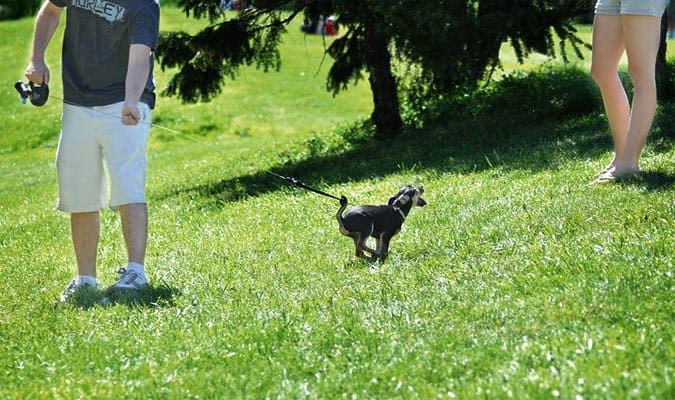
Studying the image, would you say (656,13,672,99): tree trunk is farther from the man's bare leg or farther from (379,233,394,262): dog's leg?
the man's bare leg

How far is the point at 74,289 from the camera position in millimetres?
6363

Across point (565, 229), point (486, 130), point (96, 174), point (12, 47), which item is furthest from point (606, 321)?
point (12, 47)

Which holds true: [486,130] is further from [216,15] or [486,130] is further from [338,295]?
[338,295]

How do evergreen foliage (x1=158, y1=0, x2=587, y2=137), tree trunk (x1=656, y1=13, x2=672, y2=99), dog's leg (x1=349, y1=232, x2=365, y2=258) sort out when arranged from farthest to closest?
tree trunk (x1=656, y1=13, x2=672, y2=99) < evergreen foliage (x1=158, y1=0, x2=587, y2=137) < dog's leg (x1=349, y1=232, x2=365, y2=258)

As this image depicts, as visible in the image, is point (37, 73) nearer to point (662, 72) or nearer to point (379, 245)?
point (379, 245)

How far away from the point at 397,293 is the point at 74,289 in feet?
6.85

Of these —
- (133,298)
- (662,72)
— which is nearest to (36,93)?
(133,298)

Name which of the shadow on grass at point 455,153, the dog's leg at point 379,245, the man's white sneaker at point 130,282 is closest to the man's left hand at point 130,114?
the man's white sneaker at point 130,282

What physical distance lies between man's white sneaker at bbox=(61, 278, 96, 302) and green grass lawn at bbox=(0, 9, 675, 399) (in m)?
0.13

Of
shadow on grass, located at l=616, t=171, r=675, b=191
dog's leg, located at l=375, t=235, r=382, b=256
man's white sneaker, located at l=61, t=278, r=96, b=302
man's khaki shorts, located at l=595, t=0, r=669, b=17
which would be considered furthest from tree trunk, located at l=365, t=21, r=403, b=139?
man's white sneaker, located at l=61, t=278, r=96, b=302

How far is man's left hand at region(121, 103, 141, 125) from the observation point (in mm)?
6078

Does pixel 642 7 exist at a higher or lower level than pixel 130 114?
higher

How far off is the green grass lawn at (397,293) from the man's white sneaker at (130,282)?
17cm

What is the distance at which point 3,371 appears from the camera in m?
4.93
